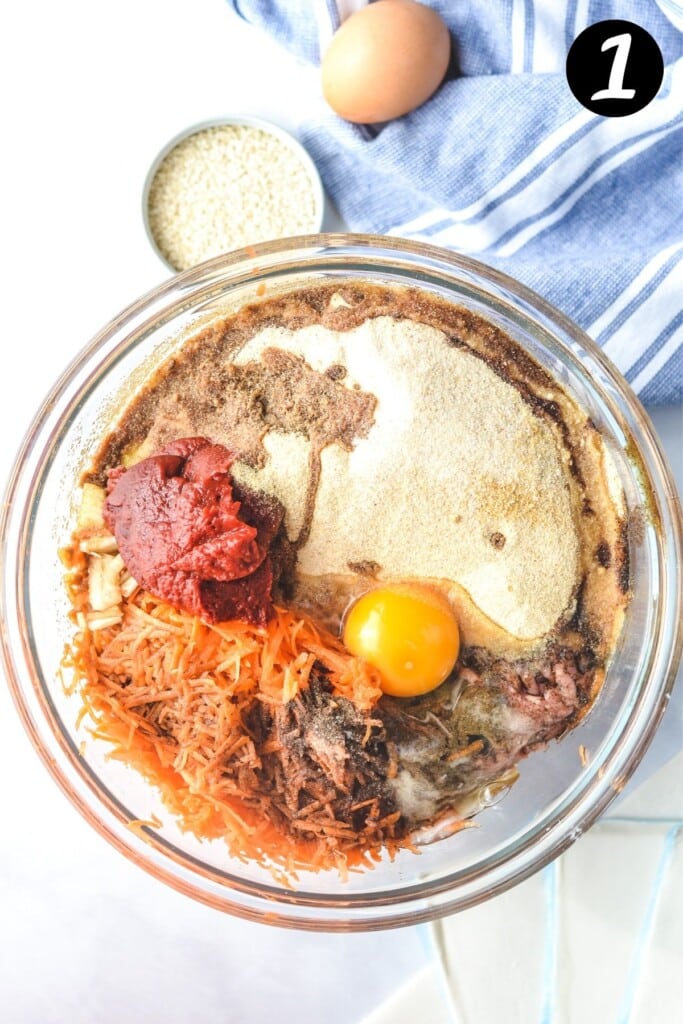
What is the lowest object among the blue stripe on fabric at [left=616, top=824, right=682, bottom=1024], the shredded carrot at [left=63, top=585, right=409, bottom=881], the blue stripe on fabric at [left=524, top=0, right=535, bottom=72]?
the blue stripe on fabric at [left=616, top=824, right=682, bottom=1024]

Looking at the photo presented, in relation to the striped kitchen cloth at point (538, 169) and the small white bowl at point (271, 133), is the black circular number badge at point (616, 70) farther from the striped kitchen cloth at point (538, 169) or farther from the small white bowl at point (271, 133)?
the small white bowl at point (271, 133)

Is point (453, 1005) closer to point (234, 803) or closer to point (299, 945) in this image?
point (299, 945)

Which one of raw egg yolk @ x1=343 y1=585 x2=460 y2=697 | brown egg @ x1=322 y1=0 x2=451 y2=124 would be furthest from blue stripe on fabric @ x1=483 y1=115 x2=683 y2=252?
raw egg yolk @ x1=343 y1=585 x2=460 y2=697

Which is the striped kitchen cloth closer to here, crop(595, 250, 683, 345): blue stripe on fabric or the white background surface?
crop(595, 250, 683, 345): blue stripe on fabric

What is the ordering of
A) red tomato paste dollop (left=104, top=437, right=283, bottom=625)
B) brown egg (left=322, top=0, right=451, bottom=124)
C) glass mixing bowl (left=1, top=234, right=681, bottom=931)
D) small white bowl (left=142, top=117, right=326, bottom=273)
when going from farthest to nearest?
small white bowl (left=142, top=117, right=326, bottom=273) → brown egg (left=322, top=0, right=451, bottom=124) → glass mixing bowl (left=1, top=234, right=681, bottom=931) → red tomato paste dollop (left=104, top=437, right=283, bottom=625)

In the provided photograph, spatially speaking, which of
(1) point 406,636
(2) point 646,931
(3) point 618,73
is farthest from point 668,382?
(2) point 646,931

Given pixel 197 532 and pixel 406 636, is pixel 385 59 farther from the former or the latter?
pixel 406 636
